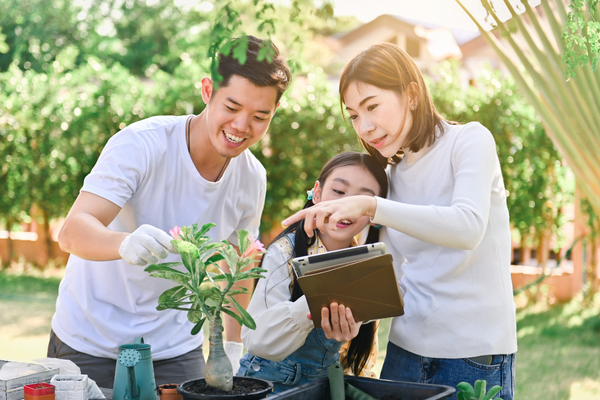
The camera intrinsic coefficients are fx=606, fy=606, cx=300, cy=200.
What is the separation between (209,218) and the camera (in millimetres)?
2227

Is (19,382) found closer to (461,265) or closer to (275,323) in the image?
(275,323)

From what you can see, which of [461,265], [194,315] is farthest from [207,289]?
[461,265]

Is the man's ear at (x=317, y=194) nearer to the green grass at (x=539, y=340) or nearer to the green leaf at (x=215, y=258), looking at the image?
the green leaf at (x=215, y=258)

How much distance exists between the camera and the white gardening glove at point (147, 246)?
1457 mm

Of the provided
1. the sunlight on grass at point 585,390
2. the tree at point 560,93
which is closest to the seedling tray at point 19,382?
the tree at point 560,93

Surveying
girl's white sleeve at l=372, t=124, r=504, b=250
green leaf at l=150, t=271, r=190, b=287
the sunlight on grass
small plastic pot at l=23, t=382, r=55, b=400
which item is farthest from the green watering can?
the sunlight on grass

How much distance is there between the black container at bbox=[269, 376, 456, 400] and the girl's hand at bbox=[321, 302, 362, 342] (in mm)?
107

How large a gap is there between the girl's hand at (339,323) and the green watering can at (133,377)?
45cm

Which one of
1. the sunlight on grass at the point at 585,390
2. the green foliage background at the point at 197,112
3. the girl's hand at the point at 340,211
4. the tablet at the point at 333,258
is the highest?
the green foliage background at the point at 197,112

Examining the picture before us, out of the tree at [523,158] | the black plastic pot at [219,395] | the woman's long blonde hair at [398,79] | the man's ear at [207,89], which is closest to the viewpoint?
the black plastic pot at [219,395]

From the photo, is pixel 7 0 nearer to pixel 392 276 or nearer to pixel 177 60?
pixel 177 60

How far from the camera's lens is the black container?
136 centimetres

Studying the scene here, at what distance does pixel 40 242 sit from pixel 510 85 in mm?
6298

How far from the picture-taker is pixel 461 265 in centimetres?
162
